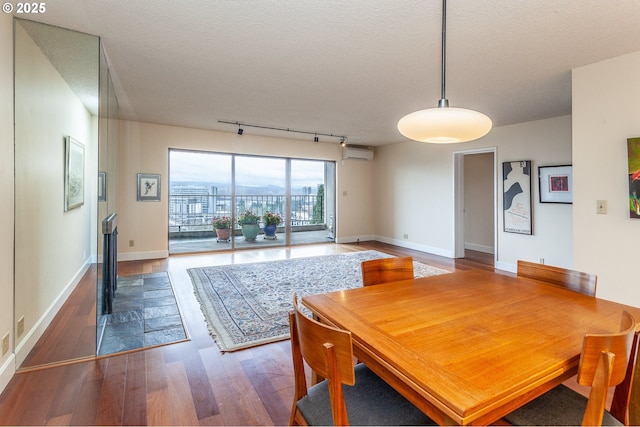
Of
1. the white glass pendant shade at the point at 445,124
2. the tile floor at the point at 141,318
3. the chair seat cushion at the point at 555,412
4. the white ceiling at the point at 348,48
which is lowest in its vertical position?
the tile floor at the point at 141,318

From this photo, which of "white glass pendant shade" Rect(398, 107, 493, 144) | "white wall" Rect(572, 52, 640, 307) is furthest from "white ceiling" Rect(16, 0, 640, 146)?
"white glass pendant shade" Rect(398, 107, 493, 144)

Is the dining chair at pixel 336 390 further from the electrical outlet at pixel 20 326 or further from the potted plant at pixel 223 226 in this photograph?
the potted plant at pixel 223 226

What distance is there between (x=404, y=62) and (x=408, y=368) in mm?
2641

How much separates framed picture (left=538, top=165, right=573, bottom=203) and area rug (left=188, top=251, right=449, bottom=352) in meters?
1.91

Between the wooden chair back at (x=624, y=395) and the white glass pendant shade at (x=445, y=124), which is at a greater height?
the white glass pendant shade at (x=445, y=124)

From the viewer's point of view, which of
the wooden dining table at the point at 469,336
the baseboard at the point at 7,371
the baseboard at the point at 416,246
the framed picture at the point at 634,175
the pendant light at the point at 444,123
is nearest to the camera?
the wooden dining table at the point at 469,336

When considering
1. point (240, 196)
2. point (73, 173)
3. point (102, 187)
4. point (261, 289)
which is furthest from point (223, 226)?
point (102, 187)

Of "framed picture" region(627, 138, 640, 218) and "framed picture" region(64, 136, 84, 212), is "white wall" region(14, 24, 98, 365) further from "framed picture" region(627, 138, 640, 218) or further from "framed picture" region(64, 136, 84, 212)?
"framed picture" region(627, 138, 640, 218)

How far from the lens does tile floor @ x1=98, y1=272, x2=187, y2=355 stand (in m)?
2.55

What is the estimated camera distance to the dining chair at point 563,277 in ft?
5.45

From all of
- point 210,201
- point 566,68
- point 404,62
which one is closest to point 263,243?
point 210,201

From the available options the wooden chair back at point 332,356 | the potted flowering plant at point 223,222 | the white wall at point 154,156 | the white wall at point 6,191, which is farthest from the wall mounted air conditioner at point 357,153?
the wooden chair back at point 332,356

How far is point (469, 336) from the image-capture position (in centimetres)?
113

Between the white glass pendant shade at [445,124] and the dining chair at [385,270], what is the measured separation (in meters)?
0.79
